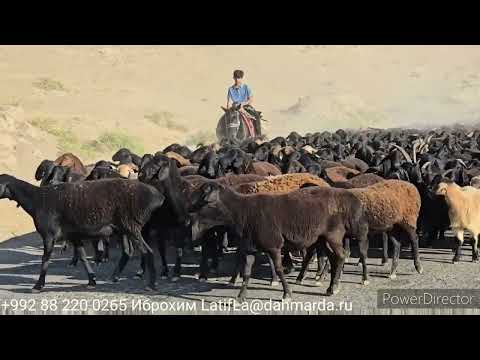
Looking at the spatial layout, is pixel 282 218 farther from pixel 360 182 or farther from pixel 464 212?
pixel 464 212

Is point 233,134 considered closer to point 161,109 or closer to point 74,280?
point 74,280

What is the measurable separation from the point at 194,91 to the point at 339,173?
1597 inches

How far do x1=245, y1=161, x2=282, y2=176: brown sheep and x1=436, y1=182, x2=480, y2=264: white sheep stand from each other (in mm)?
3631

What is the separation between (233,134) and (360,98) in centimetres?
3277

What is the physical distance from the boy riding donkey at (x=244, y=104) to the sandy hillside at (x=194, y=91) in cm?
684

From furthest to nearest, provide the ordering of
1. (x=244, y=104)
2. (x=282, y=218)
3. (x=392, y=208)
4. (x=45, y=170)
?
(x=244, y=104)
(x=45, y=170)
(x=392, y=208)
(x=282, y=218)

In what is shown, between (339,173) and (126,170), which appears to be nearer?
(339,173)

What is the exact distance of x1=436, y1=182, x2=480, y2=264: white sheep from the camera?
11203 mm

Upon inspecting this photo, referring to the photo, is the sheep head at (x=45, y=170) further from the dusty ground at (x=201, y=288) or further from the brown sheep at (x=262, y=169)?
the brown sheep at (x=262, y=169)

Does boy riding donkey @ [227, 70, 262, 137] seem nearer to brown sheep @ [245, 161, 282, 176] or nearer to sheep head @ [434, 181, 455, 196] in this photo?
brown sheep @ [245, 161, 282, 176]

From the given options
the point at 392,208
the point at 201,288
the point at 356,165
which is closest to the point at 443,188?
the point at 392,208

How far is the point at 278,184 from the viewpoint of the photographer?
10.9 metres

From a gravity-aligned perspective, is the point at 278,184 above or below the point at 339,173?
below

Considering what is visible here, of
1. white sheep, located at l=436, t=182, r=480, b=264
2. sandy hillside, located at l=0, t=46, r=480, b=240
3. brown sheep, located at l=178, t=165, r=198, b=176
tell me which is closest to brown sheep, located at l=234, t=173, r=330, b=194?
white sheep, located at l=436, t=182, r=480, b=264
